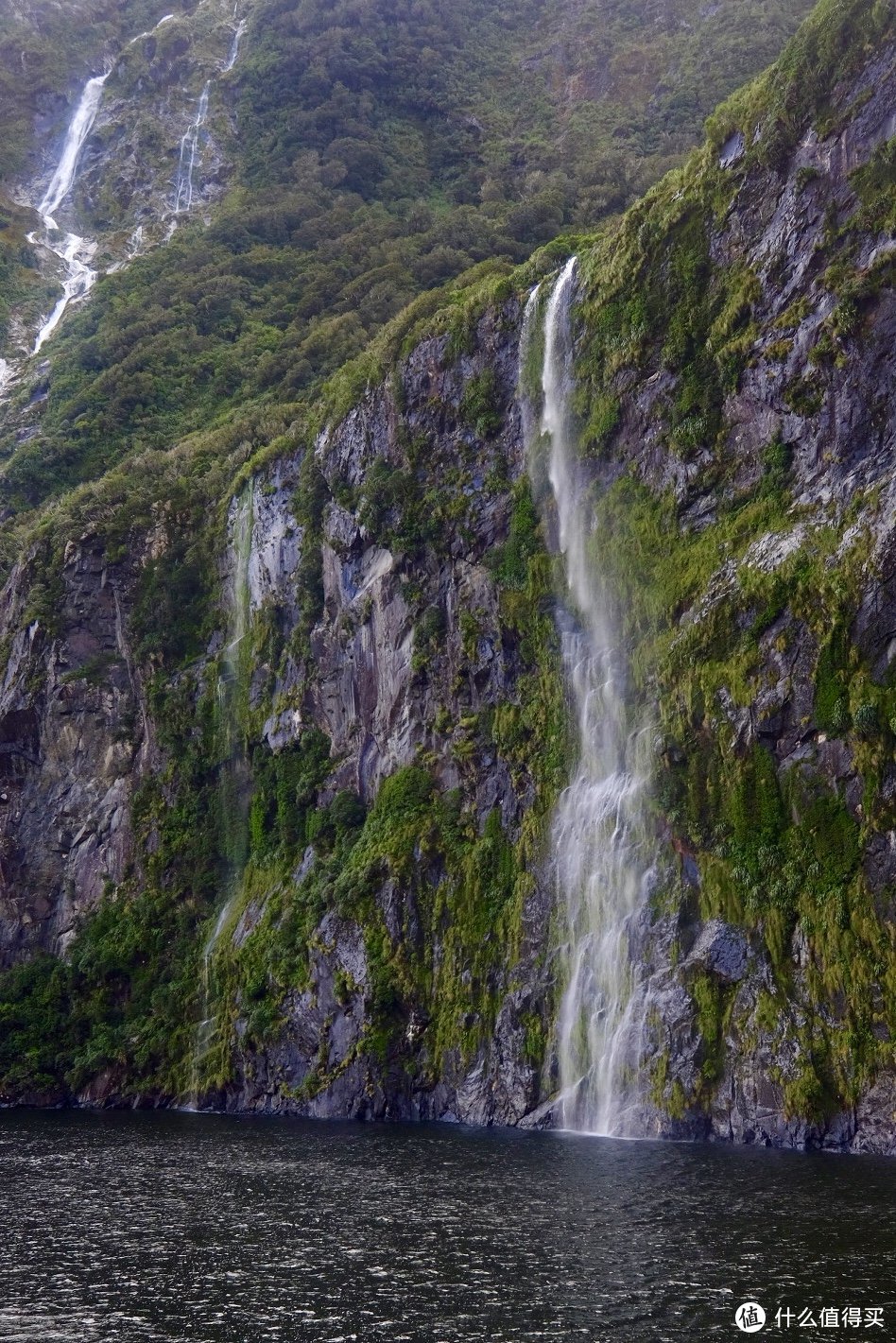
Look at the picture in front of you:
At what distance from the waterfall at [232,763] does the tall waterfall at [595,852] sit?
18.3m

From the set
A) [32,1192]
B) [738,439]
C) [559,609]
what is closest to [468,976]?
[559,609]

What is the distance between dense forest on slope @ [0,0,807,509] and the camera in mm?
84375

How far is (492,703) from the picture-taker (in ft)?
158

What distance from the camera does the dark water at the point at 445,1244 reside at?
18.0 metres

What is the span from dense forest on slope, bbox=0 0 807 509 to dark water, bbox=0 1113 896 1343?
183 ft

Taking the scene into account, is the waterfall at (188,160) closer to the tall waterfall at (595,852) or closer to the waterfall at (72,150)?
the waterfall at (72,150)

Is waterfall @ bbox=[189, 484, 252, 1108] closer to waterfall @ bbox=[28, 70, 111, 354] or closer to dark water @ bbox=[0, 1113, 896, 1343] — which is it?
dark water @ bbox=[0, 1113, 896, 1343]

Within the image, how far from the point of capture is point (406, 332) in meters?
58.1

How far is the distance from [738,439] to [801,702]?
10.6 m

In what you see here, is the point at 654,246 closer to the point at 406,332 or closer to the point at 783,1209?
the point at 406,332

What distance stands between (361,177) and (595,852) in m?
83.8

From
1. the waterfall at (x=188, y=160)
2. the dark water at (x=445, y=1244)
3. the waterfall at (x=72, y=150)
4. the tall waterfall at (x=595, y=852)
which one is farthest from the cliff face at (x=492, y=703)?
the waterfall at (x=72, y=150)

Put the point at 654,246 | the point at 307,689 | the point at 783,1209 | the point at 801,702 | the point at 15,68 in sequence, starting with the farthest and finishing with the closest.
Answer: the point at 15,68 < the point at 307,689 < the point at 654,246 < the point at 801,702 < the point at 783,1209

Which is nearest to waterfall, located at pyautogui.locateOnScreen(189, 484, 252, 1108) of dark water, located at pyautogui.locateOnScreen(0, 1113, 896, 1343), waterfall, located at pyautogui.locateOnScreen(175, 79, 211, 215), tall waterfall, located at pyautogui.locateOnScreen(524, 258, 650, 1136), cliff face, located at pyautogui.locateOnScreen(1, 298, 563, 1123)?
cliff face, located at pyautogui.locateOnScreen(1, 298, 563, 1123)
